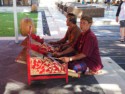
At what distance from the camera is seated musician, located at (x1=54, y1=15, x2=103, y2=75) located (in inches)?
176

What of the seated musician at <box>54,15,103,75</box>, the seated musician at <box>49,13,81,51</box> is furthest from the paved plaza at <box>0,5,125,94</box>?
the seated musician at <box>49,13,81,51</box>

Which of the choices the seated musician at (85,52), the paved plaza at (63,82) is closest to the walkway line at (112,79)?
the paved plaza at (63,82)

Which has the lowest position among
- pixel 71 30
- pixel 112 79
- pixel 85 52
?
pixel 112 79

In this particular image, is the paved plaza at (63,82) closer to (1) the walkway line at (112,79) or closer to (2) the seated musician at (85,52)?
(1) the walkway line at (112,79)

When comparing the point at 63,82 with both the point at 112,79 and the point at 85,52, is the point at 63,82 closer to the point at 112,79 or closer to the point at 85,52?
the point at 85,52

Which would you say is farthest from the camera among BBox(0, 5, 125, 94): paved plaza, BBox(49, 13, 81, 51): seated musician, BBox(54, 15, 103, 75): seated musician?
BBox(49, 13, 81, 51): seated musician

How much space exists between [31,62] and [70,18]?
49.9 inches

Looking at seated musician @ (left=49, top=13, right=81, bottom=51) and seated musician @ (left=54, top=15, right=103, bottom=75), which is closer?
seated musician @ (left=54, top=15, right=103, bottom=75)

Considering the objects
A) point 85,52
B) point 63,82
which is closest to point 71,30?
point 85,52

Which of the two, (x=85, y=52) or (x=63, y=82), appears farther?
(x=63, y=82)

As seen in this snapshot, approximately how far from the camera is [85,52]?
4469 mm

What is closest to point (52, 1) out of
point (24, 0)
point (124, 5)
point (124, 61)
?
point (24, 0)

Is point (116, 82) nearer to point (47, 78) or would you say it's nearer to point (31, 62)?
point (47, 78)

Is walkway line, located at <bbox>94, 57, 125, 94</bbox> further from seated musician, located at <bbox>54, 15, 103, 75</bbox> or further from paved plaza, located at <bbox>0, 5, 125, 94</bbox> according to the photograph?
seated musician, located at <bbox>54, 15, 103, 75</bbox>
